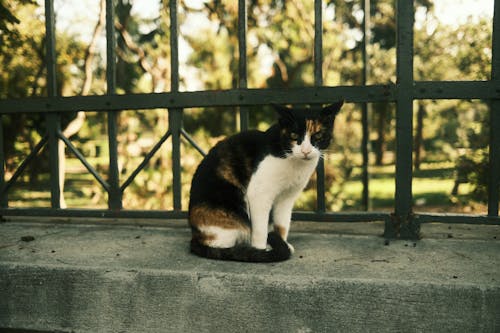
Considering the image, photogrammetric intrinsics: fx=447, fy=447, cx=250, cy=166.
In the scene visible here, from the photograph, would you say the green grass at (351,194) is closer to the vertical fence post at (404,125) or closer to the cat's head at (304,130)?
the vertical fence post at (404,125)

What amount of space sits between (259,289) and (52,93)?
2561mm

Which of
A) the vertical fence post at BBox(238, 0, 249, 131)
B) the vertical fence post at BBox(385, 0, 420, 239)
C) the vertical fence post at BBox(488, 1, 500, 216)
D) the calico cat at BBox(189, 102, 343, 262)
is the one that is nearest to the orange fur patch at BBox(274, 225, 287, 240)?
the calico cat at BBox(189, 102, 343, 262)

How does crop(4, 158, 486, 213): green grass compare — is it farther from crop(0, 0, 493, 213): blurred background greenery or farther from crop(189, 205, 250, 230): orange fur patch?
crop(189, 205, 250, 230): orange fur patch

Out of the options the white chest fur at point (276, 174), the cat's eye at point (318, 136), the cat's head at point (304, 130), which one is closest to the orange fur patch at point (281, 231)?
the white chest fur at point (276, 174)

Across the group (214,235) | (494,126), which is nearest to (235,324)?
(214,235)

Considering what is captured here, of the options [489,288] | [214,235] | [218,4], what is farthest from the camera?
[218,4]

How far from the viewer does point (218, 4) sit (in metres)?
7.11

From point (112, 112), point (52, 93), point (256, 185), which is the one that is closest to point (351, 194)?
point (112, 112)

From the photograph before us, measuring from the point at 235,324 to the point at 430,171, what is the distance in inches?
270

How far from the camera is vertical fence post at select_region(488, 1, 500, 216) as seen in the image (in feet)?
10.3

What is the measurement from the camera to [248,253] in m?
2.71

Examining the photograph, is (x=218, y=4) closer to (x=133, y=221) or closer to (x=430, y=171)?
(x=133, y=221)

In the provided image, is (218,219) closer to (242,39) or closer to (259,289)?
(259,289)

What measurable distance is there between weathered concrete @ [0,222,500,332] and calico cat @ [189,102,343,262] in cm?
15
